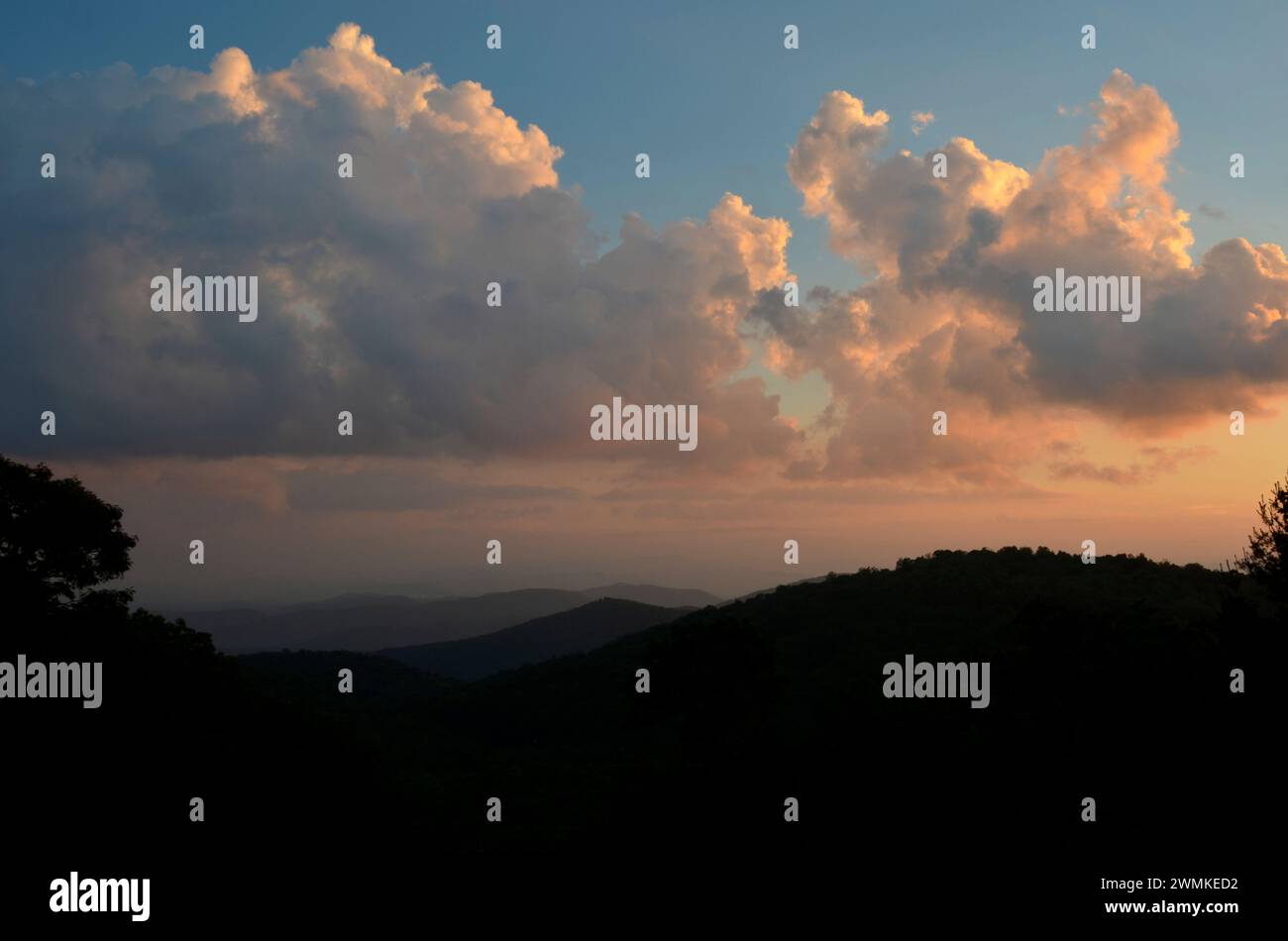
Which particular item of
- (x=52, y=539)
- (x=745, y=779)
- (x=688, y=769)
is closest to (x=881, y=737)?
(x=745, y=779)

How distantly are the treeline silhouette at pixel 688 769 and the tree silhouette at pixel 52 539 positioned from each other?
8cm

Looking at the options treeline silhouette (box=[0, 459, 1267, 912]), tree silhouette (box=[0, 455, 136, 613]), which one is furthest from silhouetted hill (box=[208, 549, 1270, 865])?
tree silhouette (box=[0, 455, 136, 613])

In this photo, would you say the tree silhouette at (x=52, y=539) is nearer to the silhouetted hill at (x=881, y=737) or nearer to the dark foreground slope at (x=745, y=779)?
the dark foreground slope at (x=745, y=779)

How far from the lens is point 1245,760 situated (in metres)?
37.3

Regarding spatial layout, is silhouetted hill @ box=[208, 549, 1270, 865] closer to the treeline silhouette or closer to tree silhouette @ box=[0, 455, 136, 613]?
the treeline silhouette

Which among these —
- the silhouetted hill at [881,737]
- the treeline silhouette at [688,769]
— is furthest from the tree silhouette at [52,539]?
the silhouetted hill at [881,737]

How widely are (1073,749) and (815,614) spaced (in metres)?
56.5

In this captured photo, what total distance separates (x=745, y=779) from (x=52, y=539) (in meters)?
34.0

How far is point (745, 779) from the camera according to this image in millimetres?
48094

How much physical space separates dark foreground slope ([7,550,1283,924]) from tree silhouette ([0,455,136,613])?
2794 mm

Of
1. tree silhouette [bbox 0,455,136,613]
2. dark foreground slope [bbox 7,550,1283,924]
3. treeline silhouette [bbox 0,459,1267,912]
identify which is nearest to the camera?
dark foreground slope [bbox 7,550,1283,924]

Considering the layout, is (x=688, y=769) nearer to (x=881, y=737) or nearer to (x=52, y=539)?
(x=881, y=737)

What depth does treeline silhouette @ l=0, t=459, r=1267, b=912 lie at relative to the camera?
31.3 metres
